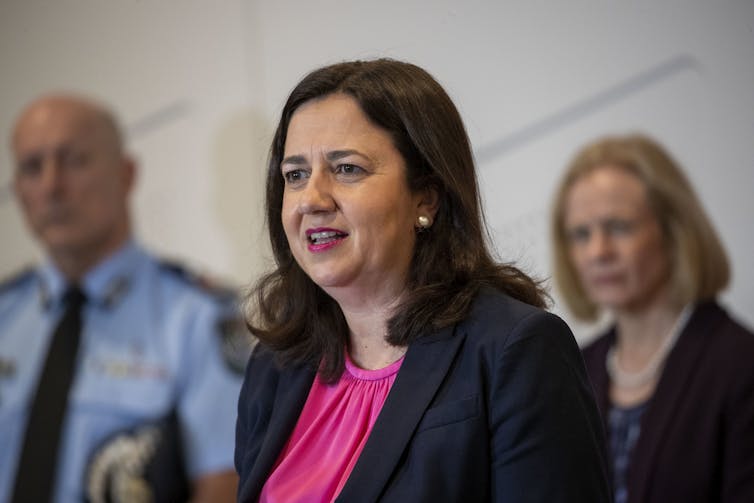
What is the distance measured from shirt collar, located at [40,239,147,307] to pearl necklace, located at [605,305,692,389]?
1.66 m

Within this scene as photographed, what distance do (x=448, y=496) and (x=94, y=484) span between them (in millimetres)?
1889

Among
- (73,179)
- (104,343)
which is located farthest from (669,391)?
(73,179)

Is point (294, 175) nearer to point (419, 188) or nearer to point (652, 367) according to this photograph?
point (419, 188)

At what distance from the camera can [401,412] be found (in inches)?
53.8

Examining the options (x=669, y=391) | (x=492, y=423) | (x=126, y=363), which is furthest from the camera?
(x=126, y=363)

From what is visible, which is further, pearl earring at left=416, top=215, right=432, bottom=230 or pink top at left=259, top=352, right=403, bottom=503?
pearl earring at left=416, top=215, right=432, bottom=230

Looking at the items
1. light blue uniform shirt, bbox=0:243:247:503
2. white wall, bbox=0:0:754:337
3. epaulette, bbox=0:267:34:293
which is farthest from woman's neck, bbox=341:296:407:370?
epaulette, bbox=0:267:34:293

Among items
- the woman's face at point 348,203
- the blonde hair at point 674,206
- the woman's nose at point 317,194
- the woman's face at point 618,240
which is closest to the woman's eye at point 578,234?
the woman's face at point 618,240

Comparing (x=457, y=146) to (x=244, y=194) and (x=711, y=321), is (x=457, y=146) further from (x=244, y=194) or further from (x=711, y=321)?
(x=244, y=194)

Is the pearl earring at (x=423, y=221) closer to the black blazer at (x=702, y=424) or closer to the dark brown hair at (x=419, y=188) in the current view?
the dark brown hair at (x=419, y=188)

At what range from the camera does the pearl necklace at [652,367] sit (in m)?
2.41

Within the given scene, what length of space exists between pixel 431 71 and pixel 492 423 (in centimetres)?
117

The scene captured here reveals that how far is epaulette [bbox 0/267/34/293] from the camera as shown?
10.6 feet

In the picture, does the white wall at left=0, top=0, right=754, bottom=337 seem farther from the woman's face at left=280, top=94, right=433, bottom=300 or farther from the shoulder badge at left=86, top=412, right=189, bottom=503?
the shoulder badge at left=86, top=412, right=189, bottom=503
